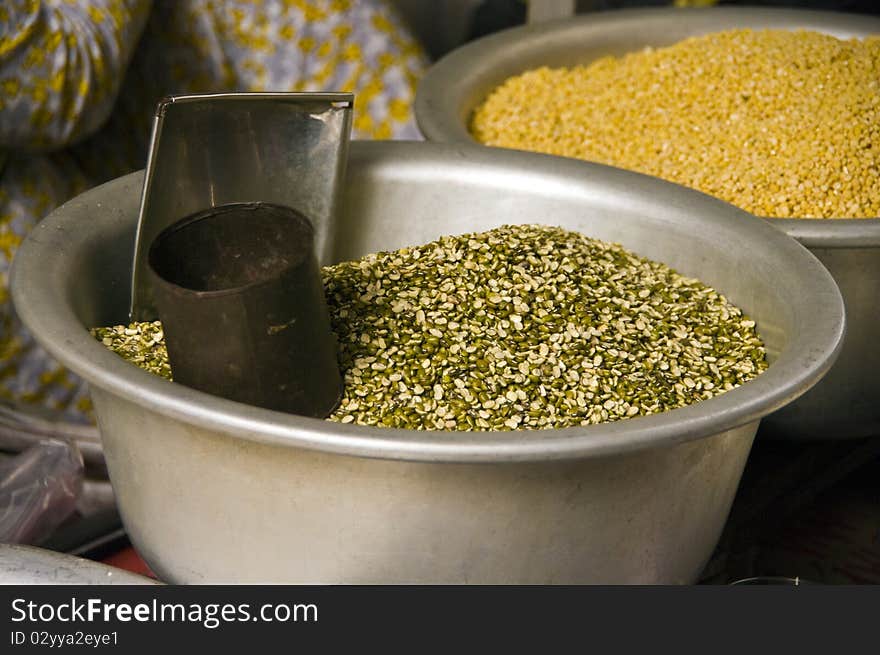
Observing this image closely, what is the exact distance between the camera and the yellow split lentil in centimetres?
137

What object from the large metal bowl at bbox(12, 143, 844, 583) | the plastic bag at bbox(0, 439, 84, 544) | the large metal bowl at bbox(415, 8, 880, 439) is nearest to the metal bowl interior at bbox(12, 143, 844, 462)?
the large metal bowl at bbox(12, 143, 844, 583)

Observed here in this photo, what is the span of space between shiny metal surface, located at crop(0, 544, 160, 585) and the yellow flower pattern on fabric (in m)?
0.88

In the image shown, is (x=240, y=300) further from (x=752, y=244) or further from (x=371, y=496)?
(x=752, y=244)

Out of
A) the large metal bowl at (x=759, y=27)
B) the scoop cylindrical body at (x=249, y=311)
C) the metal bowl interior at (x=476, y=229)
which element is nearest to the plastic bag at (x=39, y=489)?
the metal bowl interior at (x=476, y=229)

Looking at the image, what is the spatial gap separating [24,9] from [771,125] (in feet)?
3.53

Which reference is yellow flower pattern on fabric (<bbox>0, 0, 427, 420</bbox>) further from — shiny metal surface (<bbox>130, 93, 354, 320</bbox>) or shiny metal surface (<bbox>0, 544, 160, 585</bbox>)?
shiny metal surface (<bbox>0, 544, 160, 585</bbox>)

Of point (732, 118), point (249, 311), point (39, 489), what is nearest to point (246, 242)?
point (249, 311)

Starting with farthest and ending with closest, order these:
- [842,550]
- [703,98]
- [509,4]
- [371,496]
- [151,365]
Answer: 1. [509,4]
2. [703,98]
3. [842,550]
4. [151,365]
5. [371,496]

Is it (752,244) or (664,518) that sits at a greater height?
(752,244)

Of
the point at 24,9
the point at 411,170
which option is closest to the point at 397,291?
the point at 411,170

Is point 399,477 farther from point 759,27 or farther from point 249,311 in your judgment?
point 759,27

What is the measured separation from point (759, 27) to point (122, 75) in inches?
42.1

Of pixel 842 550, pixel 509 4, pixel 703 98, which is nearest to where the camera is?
pixel 842 550

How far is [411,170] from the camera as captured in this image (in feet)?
4.09
